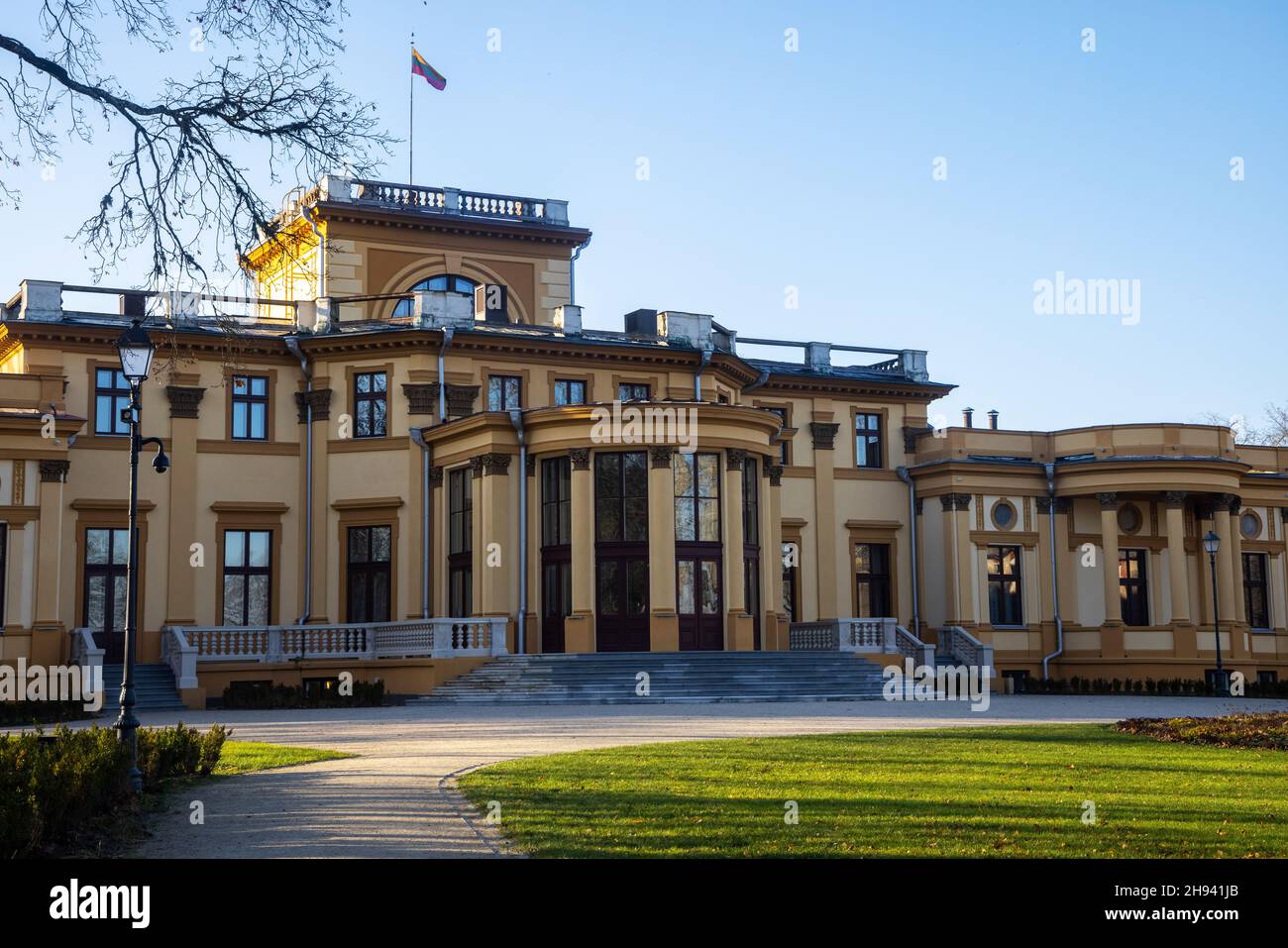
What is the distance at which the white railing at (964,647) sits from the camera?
1506 inches

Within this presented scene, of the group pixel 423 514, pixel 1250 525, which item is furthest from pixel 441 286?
pixel 1250 525

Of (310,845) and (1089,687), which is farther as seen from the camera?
(1089,687)

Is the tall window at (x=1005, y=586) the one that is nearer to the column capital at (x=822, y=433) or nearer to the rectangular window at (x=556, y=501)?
the column capital at (x=822, y=433)

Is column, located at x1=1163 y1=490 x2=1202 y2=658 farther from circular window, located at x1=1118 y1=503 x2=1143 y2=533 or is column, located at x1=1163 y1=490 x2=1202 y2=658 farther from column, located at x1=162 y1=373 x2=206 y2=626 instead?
column, located at x1=162 y1=373 x2=206 y2=626

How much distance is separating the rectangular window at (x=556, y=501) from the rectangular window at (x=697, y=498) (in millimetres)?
2719

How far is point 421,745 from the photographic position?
1902 cm

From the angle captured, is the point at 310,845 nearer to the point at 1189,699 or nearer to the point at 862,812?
the point at 862,812

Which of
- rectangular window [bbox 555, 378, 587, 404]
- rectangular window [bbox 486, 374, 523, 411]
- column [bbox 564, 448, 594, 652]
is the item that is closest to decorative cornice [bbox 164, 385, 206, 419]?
rectangular window [bbox 486, 374, 523, 411]

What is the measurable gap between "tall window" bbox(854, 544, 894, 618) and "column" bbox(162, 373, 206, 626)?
19.4 meters
